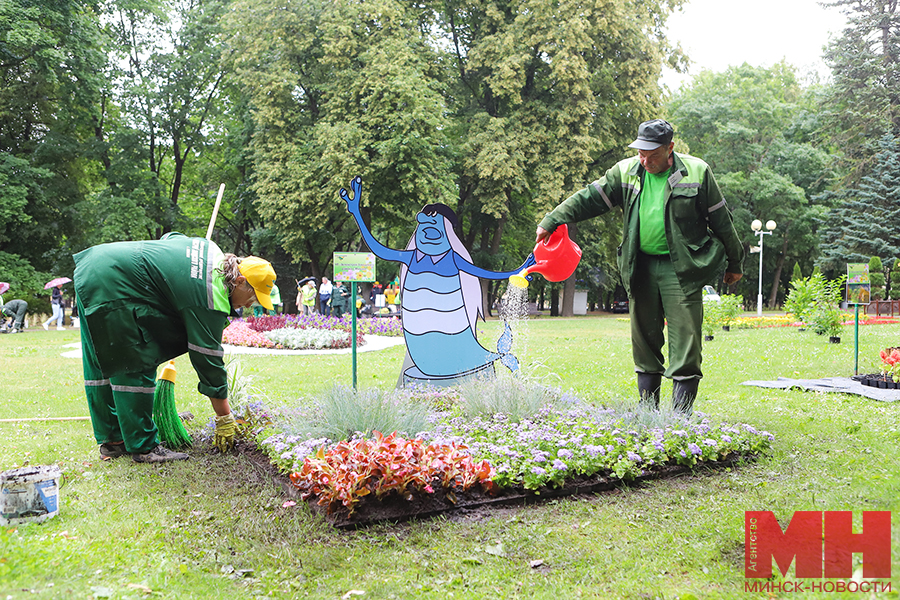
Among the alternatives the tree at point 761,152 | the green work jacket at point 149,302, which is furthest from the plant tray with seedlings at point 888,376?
the tree at point 761,152

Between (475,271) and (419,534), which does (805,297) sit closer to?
(475,271)

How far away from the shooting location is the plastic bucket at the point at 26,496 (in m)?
3.28

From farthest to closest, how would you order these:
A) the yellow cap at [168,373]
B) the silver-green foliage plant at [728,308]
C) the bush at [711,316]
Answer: the silver-green foliage plant at [728,308]
the bush at [711,316]
the yellow cap at [168,373]

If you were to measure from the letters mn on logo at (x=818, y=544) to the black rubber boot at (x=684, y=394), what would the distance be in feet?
5.26

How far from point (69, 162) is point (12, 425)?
23.1 metres

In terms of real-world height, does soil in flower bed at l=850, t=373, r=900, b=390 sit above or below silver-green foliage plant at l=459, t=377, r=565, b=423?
below

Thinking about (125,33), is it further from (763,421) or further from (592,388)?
(763,421)

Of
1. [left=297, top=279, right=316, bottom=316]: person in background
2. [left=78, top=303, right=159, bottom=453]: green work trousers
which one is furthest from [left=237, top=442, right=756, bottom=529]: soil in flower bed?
[left=297, top=279, right=316, bottom=316]: person in background

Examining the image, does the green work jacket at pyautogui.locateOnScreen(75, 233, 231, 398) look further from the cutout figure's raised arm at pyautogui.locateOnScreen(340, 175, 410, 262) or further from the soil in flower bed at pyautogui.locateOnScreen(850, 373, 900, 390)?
the soil in flower bed at pyautogui.locateOnScreen(850, 373, 900, 390)

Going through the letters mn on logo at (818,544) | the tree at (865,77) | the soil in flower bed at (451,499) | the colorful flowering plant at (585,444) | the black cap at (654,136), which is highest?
the tree at (865,77)

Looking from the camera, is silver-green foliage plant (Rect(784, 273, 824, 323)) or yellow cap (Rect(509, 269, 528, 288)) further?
silver-green foliage plant (Rect(784, 273, 824, 323))

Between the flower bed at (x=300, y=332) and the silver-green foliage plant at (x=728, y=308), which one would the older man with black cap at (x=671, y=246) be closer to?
the flower bed at (x=300, y=332)

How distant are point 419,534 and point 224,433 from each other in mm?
2145

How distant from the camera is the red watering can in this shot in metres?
5.62
